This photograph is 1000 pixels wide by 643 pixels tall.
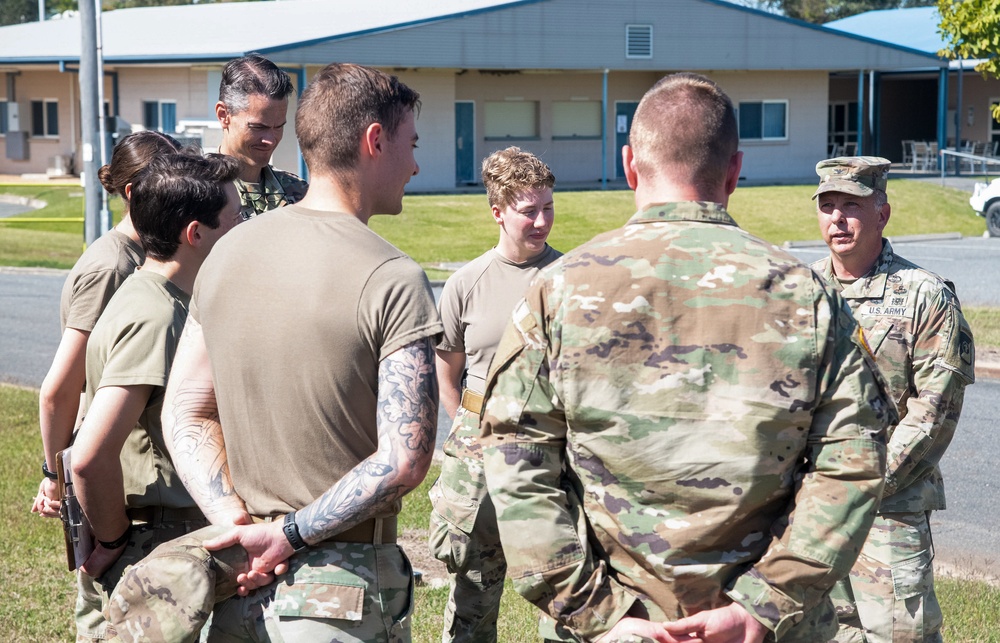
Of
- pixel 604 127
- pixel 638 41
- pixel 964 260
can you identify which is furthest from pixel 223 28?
pixel 964 260

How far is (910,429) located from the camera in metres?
4.27

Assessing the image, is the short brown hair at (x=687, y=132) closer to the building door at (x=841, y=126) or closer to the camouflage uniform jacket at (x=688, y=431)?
the camouflage uniform jacket at (x=688, y=431)

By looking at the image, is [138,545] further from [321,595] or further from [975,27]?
[975,27]

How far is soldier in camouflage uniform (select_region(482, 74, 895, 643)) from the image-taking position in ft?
8.87

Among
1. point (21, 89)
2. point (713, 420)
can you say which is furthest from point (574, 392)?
point (21, 89)

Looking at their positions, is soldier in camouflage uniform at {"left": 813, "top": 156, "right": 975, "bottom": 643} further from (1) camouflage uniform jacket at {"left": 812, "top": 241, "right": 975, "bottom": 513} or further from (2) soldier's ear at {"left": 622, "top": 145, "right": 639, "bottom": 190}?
(2) soldier's ear at {"left": 622, "top": 145, "right": 639, "bottom": 190}

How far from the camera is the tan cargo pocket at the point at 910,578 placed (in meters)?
4.36

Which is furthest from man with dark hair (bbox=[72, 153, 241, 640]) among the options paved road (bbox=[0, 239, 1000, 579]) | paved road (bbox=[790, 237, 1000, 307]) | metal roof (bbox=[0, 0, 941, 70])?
metal roof (bbox=[0, 0, 941, 70])

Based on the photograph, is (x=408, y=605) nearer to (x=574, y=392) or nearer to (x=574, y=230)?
(x=574, y=392)

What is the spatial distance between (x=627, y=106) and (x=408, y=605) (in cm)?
3691

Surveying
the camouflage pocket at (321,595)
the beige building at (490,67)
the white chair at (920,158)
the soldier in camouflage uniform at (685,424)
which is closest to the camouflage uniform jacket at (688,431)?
the soldier in camouflage uniform at (685,424)

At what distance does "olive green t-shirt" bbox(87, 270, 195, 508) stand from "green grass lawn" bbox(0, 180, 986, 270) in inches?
693

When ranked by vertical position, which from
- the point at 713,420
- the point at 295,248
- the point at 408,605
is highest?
the point at 295,248

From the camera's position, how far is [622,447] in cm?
276
